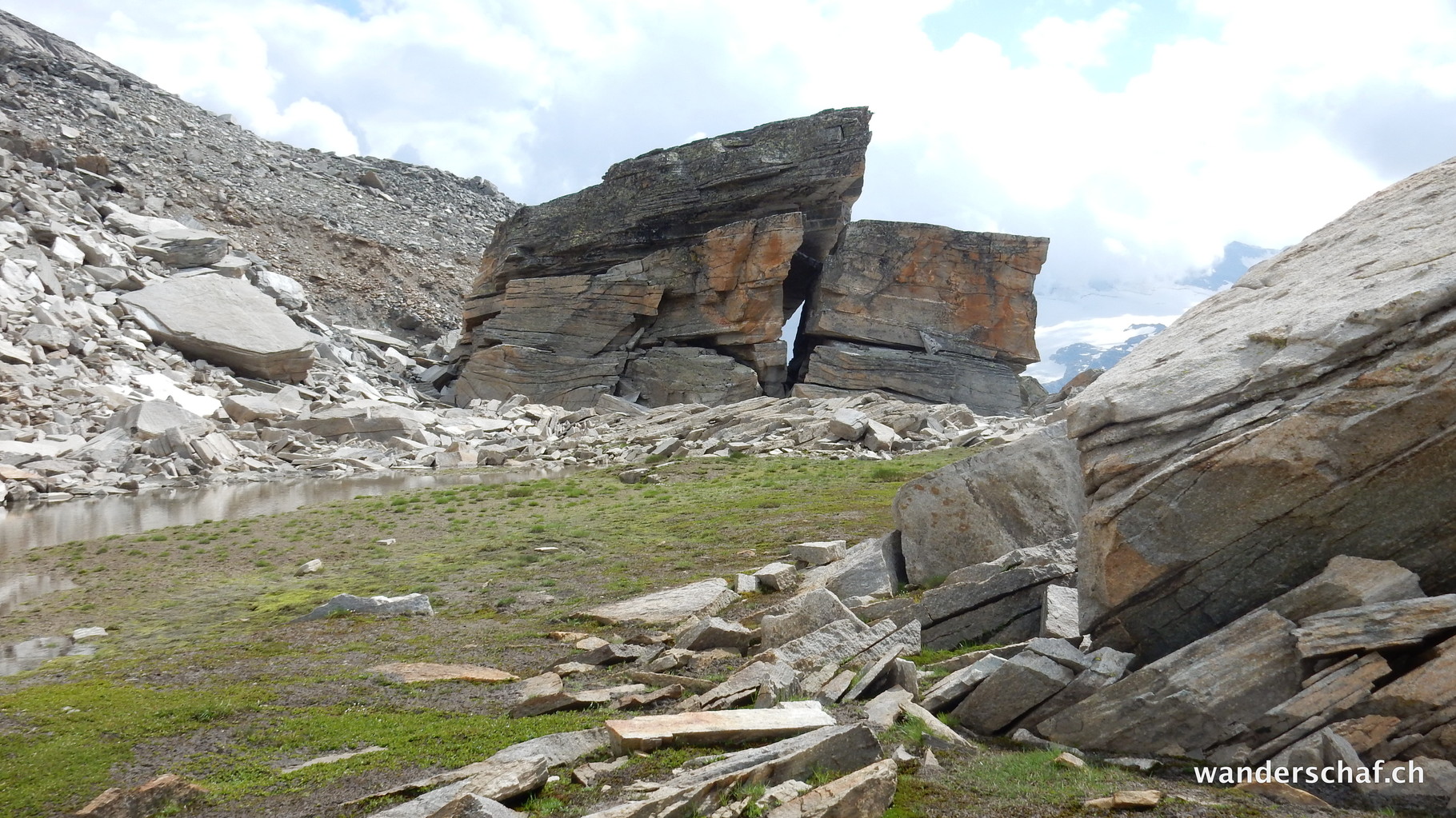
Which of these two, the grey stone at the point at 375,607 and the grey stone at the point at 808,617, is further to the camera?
the grey stone at the point at 375,607

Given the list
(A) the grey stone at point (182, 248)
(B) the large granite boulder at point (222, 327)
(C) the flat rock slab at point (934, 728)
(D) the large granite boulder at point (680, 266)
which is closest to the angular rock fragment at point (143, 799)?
(C) the flat rock slab at point (934, 728)

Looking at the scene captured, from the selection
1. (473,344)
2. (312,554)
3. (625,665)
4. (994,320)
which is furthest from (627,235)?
(625,665)

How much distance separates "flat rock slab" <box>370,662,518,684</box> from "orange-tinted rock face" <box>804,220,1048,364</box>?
4163cm

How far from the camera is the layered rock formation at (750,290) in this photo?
49.3 meters

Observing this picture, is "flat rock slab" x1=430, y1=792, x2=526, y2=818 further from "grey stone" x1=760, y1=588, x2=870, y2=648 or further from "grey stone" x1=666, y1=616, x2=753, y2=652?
"grey stone" x1=666, y1=616, x2=753, y2=652

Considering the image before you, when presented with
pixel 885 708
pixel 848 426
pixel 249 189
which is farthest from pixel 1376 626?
pixel 249 189

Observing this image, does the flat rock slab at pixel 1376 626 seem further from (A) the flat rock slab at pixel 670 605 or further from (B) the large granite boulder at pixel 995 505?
(A) the flat rock slab at pixel 670 605

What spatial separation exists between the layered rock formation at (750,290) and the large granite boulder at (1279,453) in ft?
132

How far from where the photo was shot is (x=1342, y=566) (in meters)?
7.01

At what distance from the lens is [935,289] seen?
4969 cm

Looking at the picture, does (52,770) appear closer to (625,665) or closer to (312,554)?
(625,665)

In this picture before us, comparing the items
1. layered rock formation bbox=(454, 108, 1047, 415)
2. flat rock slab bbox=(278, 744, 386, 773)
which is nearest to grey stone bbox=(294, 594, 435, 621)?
flat rock slab bbox=(278, 744, 386, 773)

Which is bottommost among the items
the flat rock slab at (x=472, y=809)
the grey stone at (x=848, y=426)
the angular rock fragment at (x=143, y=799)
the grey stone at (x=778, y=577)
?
the flat rock slab at (x=472, y=809)

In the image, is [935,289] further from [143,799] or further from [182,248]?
[143,799]
